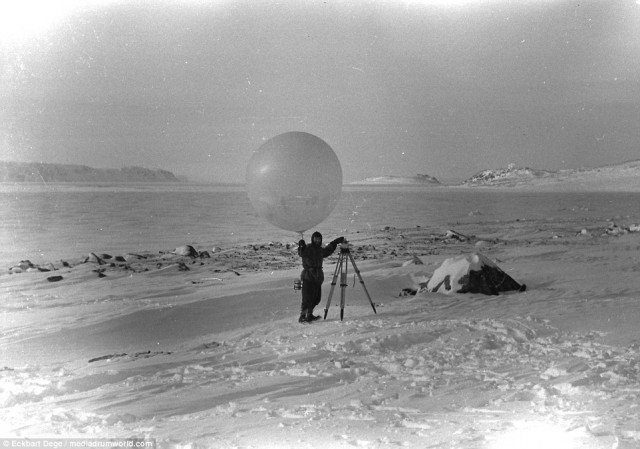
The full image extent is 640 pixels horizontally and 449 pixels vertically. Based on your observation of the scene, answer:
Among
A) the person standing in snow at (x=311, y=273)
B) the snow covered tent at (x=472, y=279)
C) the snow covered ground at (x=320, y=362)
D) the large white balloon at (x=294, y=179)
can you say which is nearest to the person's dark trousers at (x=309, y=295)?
the person standing in snow at (x=311, y=273)

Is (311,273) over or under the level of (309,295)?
over

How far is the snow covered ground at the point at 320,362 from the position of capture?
362 centimetres

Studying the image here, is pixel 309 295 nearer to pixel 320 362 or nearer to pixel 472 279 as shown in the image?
pixel 320 362

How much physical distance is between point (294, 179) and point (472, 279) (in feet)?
11.1

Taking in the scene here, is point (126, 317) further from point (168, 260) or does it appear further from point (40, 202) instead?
point (40, 202)

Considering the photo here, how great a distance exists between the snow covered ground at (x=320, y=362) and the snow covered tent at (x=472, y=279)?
326 mm

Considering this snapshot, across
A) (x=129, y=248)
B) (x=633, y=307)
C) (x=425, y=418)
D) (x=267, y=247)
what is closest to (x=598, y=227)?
(x=267, y=247)

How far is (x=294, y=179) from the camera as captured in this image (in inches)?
271

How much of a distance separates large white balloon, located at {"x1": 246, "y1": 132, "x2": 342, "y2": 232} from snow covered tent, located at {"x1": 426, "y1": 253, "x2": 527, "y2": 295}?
2527mm

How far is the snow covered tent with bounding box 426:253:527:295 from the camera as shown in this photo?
8.60 metres

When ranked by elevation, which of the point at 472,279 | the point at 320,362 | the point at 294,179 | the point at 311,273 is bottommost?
the point at 320,362

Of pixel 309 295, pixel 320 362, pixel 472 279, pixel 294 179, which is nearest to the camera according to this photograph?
pixel 320 362

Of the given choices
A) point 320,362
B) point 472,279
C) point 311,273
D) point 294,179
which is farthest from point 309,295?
point 472,279

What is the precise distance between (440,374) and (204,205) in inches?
911
